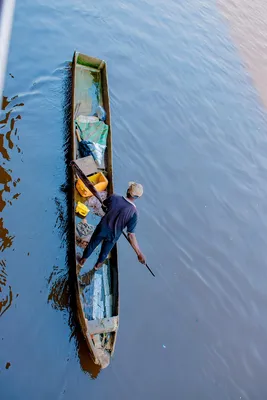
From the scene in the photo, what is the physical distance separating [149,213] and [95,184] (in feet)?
6.23

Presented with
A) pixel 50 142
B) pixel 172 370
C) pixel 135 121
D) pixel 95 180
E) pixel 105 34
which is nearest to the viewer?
pixel 172 370

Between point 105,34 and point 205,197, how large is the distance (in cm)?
754

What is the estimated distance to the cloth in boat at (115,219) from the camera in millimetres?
6363

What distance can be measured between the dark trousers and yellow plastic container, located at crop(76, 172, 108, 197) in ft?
5.43

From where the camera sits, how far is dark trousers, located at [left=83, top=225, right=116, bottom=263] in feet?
22.1

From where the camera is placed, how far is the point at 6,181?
28.7ft

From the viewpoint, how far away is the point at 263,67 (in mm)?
16906

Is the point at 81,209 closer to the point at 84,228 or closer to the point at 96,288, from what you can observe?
the point at 84,228

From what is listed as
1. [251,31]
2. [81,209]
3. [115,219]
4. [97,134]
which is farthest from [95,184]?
[251,31]

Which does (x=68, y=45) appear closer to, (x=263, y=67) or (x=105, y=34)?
(x=105, y=34)

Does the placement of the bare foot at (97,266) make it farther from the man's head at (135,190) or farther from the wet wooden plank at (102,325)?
the man's head at (135,190)

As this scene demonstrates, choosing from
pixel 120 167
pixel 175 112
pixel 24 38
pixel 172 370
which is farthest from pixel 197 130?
pixel 172 370

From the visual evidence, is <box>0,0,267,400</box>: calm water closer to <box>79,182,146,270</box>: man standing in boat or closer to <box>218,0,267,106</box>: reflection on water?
<box>218,0,267,106</box>: reflection on water

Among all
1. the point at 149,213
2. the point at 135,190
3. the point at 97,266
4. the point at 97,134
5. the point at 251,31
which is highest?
the point at 251,31
